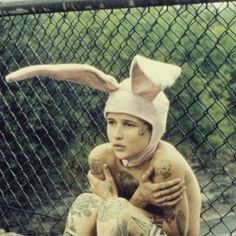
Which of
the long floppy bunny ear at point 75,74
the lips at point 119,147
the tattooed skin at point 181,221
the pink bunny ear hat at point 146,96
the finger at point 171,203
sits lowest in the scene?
the tattooed skin at point 181,221

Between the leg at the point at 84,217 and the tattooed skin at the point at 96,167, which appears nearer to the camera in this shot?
the leg at the point at 84,217

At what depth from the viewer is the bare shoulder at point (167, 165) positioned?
8.38 feet

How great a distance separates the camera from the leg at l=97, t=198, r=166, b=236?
248cm

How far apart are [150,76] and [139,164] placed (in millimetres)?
380

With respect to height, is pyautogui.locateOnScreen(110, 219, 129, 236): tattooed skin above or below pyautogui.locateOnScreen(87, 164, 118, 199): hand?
below

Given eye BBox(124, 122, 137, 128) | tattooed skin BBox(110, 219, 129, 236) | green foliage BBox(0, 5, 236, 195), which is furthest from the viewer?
green foliage BBox(0, 5, 236, 195)

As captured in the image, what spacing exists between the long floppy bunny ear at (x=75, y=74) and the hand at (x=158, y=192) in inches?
14.8

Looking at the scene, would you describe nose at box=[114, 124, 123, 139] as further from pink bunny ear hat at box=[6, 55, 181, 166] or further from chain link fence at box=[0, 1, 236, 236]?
chain link fence at box=[0, 1, 236, 236]

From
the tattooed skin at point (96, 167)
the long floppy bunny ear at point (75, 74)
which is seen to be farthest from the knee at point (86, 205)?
the long floppy bunny ear at point (75, 74)

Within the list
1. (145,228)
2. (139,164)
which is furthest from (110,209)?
(139,164)

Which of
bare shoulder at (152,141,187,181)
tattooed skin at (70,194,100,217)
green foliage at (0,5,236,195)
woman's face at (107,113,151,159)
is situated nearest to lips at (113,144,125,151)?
woman's face at (107,113,151,159)

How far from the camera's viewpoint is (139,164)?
268cm

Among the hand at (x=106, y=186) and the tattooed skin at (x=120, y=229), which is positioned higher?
the hand at (x=106, y=186)

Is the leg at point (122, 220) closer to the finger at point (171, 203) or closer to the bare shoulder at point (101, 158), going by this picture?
the finger at point (171, 203)
